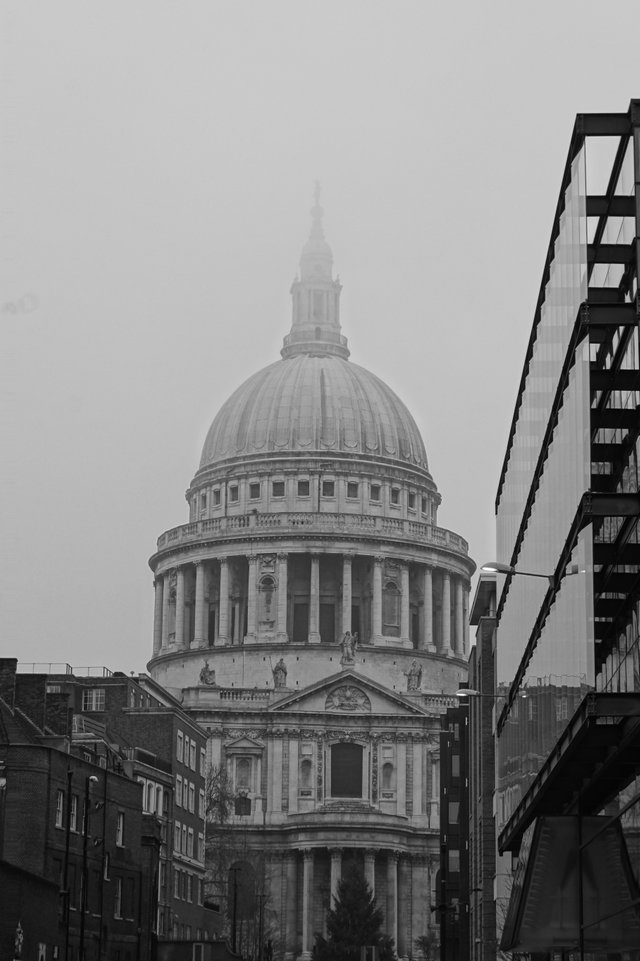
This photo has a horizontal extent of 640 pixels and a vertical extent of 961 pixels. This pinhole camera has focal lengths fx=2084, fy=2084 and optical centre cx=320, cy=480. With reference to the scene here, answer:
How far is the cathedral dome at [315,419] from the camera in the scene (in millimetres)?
190000

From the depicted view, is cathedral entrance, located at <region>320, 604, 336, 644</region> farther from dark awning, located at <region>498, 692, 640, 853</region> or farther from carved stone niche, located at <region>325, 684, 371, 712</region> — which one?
dark awning, located at <region>498, 692, 640, 853</region>

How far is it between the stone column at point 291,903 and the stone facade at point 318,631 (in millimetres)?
149

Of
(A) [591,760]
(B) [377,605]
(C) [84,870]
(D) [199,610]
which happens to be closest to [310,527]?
(B) [377,605]

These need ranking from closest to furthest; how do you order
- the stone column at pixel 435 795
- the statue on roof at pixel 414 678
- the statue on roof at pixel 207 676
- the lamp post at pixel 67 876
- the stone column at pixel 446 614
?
the lamp post at pixel 67 876, the stone column at pixel 435 795, the statue on roof at pixel 207 676, the statue on roof at pixel 414 678, the stone column at pixel 446 614

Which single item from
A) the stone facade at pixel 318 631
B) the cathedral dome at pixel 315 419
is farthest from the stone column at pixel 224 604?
the cathedral dome at pixel 315 419

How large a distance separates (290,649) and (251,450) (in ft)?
71.6

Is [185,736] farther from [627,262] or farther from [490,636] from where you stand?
[627,262]

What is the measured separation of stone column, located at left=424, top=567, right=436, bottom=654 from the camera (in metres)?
182

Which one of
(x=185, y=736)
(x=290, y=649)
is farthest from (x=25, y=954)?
(x=290, y=649)

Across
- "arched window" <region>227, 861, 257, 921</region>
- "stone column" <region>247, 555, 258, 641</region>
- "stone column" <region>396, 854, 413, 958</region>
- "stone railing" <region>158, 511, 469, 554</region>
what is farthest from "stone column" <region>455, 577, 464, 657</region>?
"arched window" <region>227, 861, 257, 921</region>

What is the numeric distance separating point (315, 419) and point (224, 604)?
2029 cm

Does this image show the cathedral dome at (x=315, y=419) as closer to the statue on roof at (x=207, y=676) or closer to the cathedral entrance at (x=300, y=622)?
the cathedral entrance at (x=300, y=622)

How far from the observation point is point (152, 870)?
86562 mm

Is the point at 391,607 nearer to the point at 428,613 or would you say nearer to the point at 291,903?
the point at 428,613
